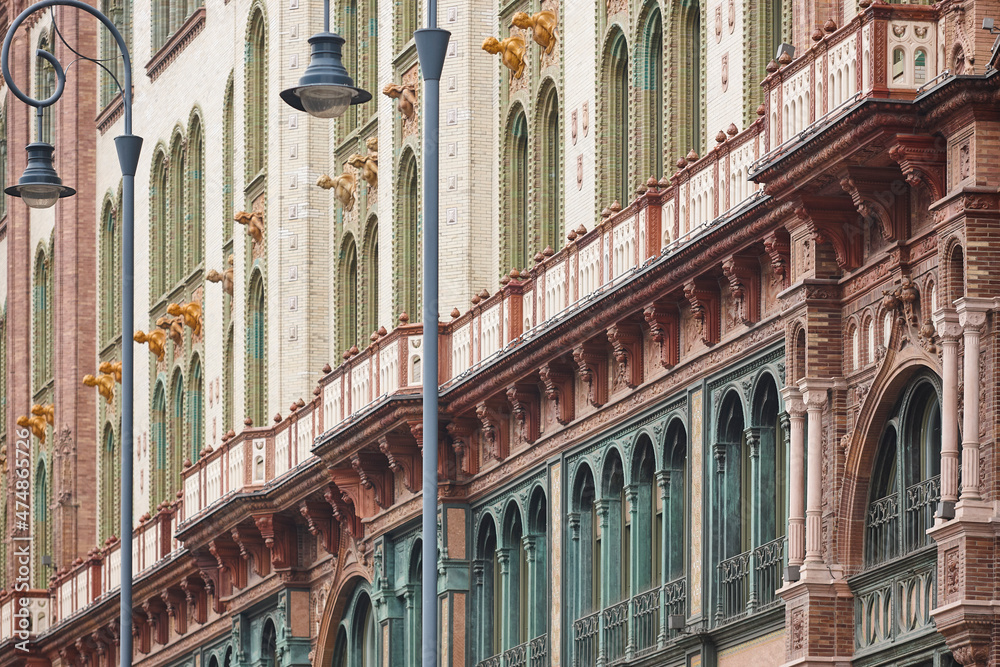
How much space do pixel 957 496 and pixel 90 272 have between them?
44.0 metres

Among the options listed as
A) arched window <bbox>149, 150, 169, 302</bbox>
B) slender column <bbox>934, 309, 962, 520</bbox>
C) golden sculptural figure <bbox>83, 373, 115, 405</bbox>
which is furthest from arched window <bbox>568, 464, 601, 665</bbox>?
golden sculptural figure <bbox>83, 373, 115, 405</bbox>

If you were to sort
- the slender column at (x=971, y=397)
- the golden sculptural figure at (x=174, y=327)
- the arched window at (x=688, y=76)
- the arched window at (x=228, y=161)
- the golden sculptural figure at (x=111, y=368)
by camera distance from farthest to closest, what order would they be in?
1. the golden sculptural figure at (x=111, y=368)
2. the golden sculptural figure at (x=174, y=327)
3. the arched window at (x=228, y=161)
4. the arched window at (x=688, y=76)
5. the slender column at (x=971, y=397)

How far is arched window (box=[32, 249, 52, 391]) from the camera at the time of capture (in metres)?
73.7

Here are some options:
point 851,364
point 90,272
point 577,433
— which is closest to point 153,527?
point 90,272

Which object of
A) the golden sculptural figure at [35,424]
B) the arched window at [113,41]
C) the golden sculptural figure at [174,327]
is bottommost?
the golden sculptural figure at [174,327]

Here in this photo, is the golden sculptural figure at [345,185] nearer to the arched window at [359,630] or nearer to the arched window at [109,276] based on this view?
the arched window at [359,630]

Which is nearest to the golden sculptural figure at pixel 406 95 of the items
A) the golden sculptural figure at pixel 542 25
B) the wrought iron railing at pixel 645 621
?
the golden sculptural figure at pixel 542 25

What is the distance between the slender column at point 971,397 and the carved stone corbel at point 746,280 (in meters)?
5.80

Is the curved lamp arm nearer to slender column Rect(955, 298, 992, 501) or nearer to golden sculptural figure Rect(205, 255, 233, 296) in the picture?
slender column Rect(955, 298, 992, 501)

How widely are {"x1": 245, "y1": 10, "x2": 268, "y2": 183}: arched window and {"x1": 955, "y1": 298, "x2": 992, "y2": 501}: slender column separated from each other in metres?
28.8

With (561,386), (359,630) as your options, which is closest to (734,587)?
(561,386)

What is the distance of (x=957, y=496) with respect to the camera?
92.5 ft

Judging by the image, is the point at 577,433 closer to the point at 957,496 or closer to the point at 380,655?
the point at 380,655

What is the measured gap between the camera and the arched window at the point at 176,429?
6144 cm
